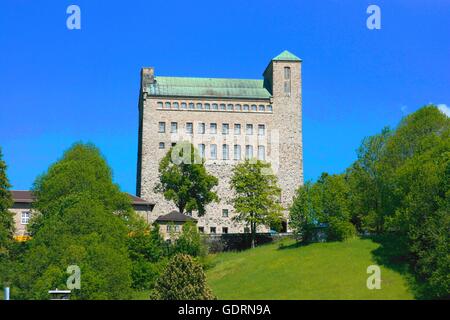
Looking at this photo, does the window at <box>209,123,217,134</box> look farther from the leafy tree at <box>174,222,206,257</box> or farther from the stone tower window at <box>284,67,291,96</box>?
the leafy tree at <box>174,222,206,257</box>

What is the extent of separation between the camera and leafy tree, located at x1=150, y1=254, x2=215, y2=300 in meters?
46.1

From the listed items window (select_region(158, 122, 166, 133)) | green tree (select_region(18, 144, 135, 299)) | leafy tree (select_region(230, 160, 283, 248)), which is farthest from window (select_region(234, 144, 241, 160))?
green tree (select_region(18, 144, 135, 299))

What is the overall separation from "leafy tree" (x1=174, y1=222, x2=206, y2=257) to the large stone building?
18017 mm

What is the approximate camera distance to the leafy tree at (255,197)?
68062 millimetres

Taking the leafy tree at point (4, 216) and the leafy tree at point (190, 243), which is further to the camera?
the leafy tree at point (190, 243)

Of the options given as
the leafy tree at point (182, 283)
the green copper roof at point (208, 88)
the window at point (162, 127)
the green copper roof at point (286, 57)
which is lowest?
the leafy tree at point (182, 283)

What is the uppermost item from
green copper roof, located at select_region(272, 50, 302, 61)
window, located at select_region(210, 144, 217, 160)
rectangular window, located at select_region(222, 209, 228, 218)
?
green copper roof, located at select_region(272, 50, 302, 61)

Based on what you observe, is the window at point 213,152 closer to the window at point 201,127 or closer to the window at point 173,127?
the window at point 201,127

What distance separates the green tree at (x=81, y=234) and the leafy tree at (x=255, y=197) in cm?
1068

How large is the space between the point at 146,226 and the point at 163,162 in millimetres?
10982

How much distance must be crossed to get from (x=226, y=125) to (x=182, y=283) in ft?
132

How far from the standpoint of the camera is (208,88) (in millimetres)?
87875

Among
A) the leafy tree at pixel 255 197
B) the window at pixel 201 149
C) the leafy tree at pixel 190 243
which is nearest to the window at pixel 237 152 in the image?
the window at pixel 201 149
